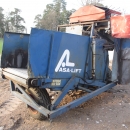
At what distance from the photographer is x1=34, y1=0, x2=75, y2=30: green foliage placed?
115 ft

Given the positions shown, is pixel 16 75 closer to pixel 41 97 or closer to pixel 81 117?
pixel 41 97

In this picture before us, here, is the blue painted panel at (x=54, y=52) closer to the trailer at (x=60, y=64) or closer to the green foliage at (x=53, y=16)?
the trailer at (x=60, y=64)

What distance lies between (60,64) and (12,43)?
135 cm

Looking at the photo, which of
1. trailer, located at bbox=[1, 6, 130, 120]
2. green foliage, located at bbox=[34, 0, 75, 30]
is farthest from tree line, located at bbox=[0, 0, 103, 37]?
trailer, located at bbox=[1, 6, 130, 120]

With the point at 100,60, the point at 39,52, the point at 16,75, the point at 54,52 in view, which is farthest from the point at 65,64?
the point at 100,60

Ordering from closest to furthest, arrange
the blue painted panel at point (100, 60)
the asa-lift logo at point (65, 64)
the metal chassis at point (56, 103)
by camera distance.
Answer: the metal chassis at point (56, 103) < the asa-lift logo at point (65, 64) < the blue painted panel at point (100, 60)

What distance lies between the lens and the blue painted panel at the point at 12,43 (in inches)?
158

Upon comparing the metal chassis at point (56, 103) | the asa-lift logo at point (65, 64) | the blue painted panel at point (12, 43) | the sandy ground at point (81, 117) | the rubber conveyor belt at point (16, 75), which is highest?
the blue painted panel at point (12, 43)

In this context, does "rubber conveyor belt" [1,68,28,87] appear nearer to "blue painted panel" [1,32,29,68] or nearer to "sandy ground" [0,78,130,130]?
"blue painted panel" [1,32,29,68]

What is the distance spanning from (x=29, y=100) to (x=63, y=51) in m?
1.19

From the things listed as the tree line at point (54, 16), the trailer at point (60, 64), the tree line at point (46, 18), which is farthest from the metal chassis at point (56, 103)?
the tree line at point (54, 16)

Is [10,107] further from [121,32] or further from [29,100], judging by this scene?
[121,32]

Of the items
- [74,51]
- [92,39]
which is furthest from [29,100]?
[92,39]

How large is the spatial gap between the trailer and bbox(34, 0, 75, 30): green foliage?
27.4 metres
